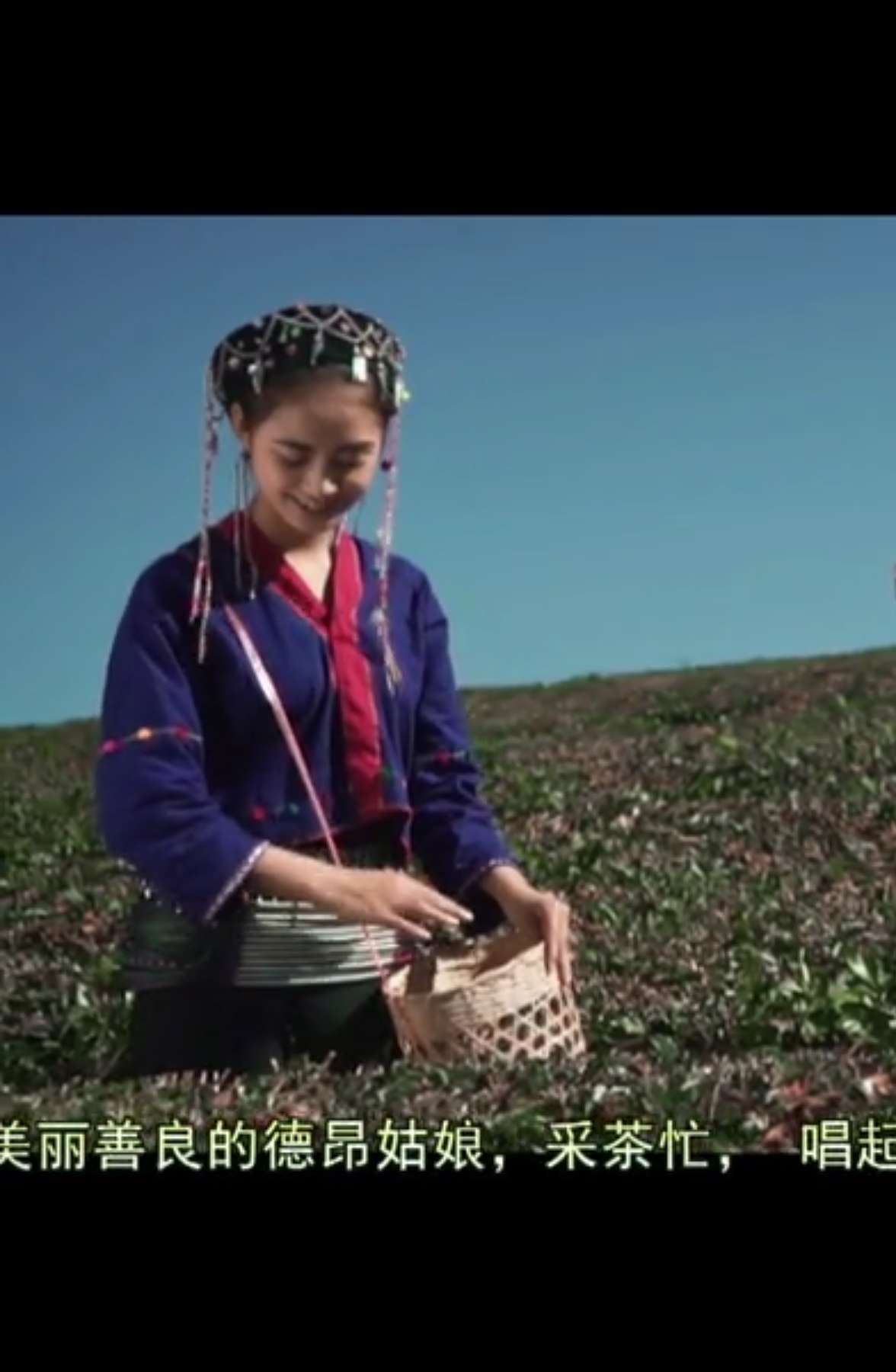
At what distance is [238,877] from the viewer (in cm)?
409

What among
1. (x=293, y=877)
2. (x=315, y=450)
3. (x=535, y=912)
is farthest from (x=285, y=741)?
(x=535, y=912)

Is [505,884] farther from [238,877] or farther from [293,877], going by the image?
[238,877]

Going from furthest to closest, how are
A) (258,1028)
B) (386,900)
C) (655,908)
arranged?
(655,908) → (258,1028) → (386,900)

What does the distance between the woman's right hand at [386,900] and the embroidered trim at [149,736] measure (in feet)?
1.30

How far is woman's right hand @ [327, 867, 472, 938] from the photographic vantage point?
4.14 meters

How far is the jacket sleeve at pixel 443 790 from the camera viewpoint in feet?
14.8

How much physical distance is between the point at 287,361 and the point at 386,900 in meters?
1.07

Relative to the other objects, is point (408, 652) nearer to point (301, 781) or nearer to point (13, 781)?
point (301, 781)

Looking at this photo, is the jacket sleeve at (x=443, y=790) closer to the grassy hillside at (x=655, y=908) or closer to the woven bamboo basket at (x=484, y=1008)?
the woven bamboo basket at (x=484, y=1008)

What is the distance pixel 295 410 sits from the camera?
4.11 metres

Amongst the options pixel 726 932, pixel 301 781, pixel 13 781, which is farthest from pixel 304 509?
pixel 13 781

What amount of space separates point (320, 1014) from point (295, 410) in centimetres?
129

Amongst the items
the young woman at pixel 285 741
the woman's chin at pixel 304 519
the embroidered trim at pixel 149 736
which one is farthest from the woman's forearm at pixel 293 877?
the woman's chin at pixel 304 519

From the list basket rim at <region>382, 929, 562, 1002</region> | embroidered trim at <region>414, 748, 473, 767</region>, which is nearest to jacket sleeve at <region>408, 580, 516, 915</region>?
embroidered trim at <region>414, 748, 473, 767</region>
